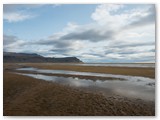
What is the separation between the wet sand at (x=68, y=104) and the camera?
177 inches

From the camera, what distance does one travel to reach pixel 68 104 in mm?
4762

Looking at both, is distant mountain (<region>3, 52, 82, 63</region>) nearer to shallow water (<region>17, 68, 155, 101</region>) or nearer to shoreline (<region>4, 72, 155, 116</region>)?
shoreline (<region>4, 72, 155, 116</region>)

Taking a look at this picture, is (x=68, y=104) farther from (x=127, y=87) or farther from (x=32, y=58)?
(x=127, y=87)

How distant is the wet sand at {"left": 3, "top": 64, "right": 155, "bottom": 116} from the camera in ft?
14.7

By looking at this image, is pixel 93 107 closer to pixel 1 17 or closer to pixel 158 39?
pixel 158 39

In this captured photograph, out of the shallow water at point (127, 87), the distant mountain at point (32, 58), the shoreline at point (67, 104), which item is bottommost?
the shoreline at point (67, 104)

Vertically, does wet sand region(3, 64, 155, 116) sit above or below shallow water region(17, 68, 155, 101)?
below

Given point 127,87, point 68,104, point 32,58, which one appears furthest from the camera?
point 127,87

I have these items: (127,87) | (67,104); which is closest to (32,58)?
Answer: (67,104)

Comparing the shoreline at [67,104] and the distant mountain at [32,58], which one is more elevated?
the distant mountain at [32,58]

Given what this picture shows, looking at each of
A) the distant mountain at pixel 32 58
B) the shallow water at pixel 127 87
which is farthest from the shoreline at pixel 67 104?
the distant mountain at pixel 32 58

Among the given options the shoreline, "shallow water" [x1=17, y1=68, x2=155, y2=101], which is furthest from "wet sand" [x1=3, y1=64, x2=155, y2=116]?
"shallow water" [x1=17, y1=68, x2=155, y2=101]

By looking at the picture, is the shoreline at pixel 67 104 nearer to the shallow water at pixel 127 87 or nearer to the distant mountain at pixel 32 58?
the shallow water at pixel 127 87

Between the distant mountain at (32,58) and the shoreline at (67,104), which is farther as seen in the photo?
the distant mountain at (32,58)
